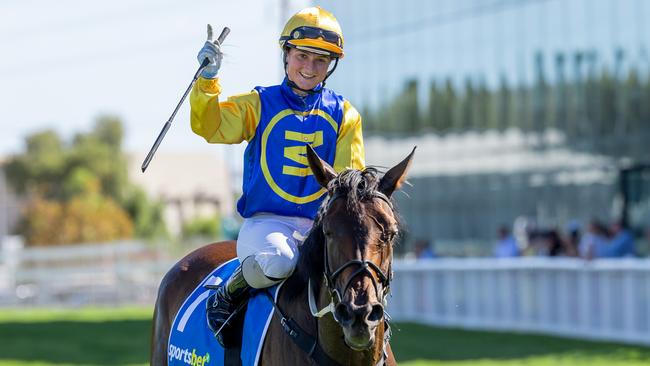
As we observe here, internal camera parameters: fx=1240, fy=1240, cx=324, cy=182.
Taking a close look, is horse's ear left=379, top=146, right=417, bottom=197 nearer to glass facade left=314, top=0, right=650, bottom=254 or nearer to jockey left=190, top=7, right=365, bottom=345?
jockey left=190, top=7, right=365, bottom=345

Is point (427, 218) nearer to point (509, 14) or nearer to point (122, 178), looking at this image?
point (509, 14)

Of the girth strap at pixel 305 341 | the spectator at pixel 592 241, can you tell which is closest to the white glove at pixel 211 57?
the girth strap at pixel 305 341

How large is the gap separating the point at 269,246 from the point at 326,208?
560 mm

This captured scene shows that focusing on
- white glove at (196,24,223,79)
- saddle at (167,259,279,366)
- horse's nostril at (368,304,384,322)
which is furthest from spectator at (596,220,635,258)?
horse's nostril at (368,304,384,322)

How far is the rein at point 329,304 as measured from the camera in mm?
4762

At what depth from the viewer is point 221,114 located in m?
5.77

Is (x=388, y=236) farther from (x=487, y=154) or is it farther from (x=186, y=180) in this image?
(x=186, y=180)

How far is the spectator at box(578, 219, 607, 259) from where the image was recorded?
1591 cm

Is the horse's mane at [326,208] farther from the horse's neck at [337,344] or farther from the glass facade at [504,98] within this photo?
the glass facade at [504,98]

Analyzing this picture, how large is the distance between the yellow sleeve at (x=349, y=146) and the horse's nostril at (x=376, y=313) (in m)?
1.23

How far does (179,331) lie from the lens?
6.55 meters

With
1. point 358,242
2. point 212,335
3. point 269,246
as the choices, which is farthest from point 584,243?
point 358,242

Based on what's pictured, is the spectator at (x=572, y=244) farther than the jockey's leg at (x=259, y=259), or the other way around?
the spectator at (x=572, y=244)

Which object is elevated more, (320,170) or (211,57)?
(211,57)
